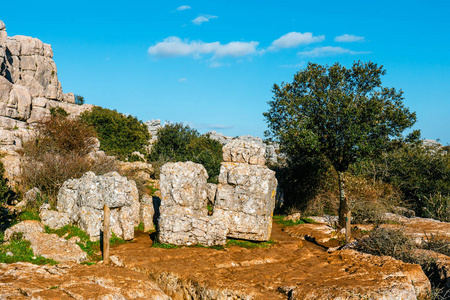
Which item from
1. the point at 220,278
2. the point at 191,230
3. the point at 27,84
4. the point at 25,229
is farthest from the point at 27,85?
the point at 220,278

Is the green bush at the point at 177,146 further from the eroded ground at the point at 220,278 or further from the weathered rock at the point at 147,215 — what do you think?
the eroded ground at the point at 220,278

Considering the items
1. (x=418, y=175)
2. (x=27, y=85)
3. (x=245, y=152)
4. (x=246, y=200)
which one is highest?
(x=27, y=85)

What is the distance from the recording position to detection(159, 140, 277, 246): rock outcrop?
14531 mm

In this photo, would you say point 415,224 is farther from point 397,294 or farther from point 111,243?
point 111,243

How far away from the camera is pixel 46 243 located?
39.7 feet

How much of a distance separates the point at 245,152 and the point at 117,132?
1179 inches

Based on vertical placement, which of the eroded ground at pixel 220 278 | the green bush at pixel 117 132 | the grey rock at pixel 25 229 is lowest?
the eroded ground at pixel 220 278

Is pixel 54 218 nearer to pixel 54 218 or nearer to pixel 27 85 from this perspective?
pixel 54 218

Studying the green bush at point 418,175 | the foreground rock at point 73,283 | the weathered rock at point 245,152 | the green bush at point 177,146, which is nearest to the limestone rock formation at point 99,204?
the foreground rock at point 73,283

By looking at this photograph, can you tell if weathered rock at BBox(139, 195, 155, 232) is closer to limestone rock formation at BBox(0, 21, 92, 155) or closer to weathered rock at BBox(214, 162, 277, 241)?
weathered rock at BBox(214, 162, 277, 241)

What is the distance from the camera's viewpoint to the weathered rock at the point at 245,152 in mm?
15469

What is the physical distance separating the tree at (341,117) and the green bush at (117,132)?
2417 centimetres

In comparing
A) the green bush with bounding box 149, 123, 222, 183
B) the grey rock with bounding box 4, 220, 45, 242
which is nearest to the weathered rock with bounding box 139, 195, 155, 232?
the grey rock with bounding box 4, 220, 45, 242

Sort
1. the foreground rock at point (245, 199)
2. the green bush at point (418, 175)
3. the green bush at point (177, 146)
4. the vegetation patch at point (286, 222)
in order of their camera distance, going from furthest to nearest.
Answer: the green bush at point (177, 146) < the green bush at point (418, 175) < the vegetation patch at point (286, 222) < the foreground rock at point (245, 199)
